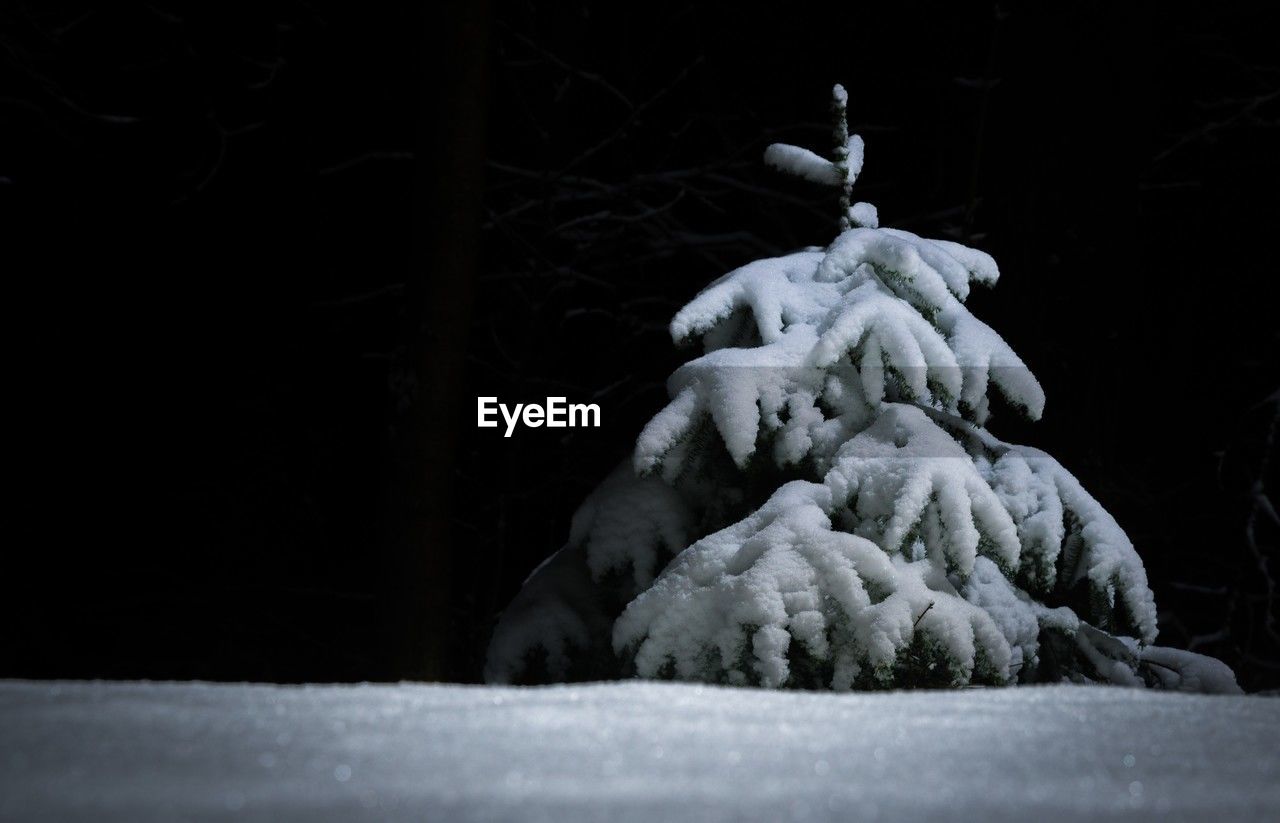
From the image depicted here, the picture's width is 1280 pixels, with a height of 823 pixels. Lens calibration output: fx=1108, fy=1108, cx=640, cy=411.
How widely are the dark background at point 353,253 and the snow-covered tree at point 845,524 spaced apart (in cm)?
274

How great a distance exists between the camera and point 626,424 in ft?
25.4

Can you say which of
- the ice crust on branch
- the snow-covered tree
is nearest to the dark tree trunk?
the snow-covered tree

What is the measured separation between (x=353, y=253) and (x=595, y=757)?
6890 mm

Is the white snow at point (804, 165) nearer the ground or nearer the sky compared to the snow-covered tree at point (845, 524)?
nearer the sky

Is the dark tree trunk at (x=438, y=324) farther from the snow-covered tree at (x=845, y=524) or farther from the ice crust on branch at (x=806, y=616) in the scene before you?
the ice crust on branch at (x=806, y=616)

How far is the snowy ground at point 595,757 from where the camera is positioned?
1167 millimetres

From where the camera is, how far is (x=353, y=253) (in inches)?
307

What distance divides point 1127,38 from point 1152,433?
4.16m

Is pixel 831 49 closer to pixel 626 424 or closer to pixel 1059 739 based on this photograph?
pixel 626 424

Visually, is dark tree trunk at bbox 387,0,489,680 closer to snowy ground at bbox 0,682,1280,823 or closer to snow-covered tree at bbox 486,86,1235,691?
snow-covered tree at bbox 486,86,1235,691

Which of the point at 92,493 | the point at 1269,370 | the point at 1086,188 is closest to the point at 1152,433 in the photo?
the point at 1269,370

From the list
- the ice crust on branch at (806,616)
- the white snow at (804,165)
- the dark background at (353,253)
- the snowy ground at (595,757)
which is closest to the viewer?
the snowy ground at (595,757)

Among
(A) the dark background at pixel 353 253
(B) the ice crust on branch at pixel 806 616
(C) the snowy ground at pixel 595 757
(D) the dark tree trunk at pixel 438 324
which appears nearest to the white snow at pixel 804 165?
(D) the dark tree trunk at pixel 438 324

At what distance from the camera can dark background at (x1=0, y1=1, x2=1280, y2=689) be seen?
7.30 metres
